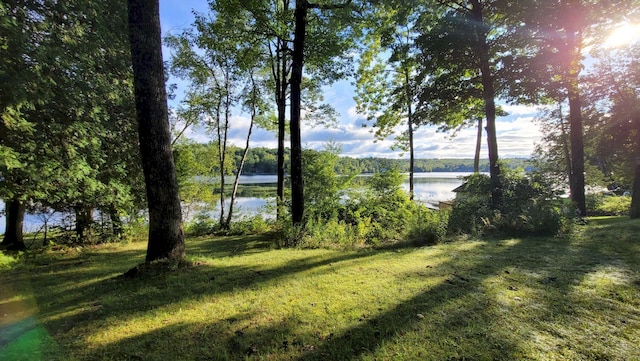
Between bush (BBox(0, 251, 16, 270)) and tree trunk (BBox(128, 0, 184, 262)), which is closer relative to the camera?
tree trunk (BBox(128, 0, 184, 262))

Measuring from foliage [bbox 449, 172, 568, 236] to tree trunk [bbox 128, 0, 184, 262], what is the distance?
707 centimetres

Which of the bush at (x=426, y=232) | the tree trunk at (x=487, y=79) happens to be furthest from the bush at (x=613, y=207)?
the bush at (x=426, y=232)

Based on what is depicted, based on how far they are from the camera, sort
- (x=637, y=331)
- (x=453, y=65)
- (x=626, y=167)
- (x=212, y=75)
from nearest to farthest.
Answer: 1. (x=637, y=331)
2. (x=453, y=65)
3. (x=212, y=75)
4. (x=626, y=167)

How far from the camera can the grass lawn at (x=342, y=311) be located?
2.50 metres

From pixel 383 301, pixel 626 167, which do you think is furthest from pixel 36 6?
pixel 626 167

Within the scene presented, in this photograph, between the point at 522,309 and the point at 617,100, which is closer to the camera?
the point at 522,309

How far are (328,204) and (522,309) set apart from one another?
8.10 metres

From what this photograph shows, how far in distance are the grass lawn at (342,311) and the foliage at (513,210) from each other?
2.21m

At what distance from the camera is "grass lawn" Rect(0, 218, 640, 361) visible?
2.50 m

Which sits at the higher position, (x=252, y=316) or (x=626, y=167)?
(x=626, y=167)

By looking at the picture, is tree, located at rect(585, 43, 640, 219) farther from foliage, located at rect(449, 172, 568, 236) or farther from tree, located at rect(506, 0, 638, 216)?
foliage, located at rect(449, 172, 568, 236)

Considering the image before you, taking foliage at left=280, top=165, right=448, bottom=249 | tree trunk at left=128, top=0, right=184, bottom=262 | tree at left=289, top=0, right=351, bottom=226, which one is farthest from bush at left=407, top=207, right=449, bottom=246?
tree trunk at left=128, top=0, right=184, bottom=262

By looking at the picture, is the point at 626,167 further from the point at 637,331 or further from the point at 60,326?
the point at 60,326

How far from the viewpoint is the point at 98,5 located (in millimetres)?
7273
